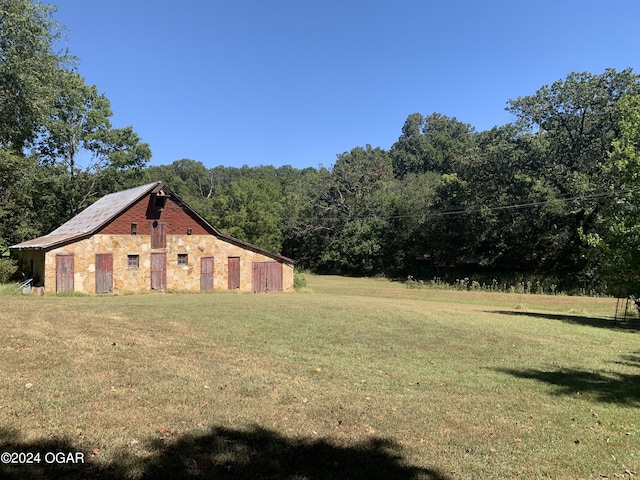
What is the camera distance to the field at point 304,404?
4344mm

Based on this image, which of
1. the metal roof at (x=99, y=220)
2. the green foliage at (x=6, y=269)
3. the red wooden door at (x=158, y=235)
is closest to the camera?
the metal roof at (x=99, y=220)

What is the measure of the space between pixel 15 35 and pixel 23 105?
10.5ft

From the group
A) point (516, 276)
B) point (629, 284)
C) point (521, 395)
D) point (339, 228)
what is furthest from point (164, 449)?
point (339, 228)

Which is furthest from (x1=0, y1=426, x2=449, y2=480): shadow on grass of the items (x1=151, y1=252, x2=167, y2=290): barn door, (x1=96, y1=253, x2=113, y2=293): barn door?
(x1=151, y1=252, x2=167, y2=290): barn door

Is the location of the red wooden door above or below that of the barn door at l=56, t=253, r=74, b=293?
above

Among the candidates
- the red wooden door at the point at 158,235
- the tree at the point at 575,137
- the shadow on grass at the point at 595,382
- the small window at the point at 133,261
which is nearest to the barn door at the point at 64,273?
the small window at the point at 133,261

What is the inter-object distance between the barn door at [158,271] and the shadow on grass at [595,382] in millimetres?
25197

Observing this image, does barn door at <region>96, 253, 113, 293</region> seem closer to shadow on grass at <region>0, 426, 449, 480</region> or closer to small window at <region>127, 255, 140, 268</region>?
small window at <region>127, 255, 140, 268</region>

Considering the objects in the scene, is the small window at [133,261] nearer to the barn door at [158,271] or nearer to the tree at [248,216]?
the barn door at [158,271]

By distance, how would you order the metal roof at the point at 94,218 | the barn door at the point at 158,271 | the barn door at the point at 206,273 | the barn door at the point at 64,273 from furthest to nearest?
the barn door at the point at 206,273, the barn door at the point at 158,271, the metal roof at the point at 94,218, the barn door at the point at 64,273

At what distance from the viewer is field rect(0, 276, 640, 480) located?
4.34 metres

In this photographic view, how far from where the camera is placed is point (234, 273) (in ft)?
105

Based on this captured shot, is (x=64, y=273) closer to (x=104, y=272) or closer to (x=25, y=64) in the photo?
(x=104, y=272)

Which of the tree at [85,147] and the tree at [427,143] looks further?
the tree at [427,143]
